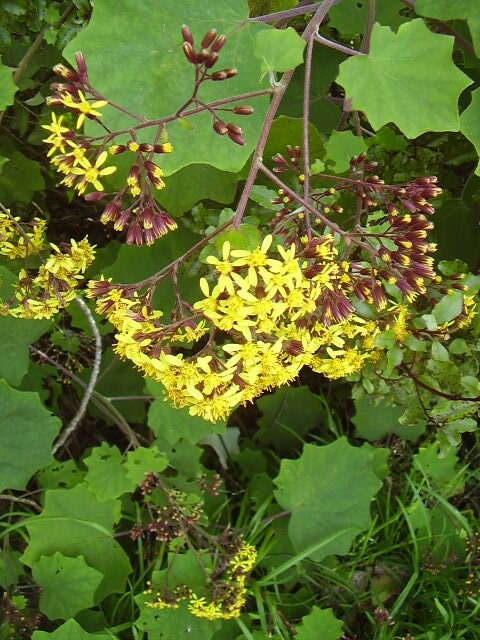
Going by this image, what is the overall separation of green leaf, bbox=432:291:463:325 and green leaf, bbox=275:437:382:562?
3.16ft

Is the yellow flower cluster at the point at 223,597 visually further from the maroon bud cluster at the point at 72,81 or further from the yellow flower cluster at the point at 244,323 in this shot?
the maroon bud cluster at the point at 72,81

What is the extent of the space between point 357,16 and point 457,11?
1.67ft

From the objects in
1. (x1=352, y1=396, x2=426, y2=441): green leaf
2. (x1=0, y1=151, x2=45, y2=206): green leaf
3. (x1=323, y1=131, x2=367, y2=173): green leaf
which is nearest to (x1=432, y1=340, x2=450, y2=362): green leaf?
(x1=323, y1=131, x2=367, y2=173): green leaf

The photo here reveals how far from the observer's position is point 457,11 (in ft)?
5.27

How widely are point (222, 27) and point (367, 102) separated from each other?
1.41 ft

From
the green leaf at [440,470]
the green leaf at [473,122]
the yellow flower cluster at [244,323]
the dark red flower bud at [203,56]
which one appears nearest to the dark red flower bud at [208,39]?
the dark red flower bud at [203,56]

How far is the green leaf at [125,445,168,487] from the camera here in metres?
2.35

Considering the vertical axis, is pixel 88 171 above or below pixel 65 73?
below

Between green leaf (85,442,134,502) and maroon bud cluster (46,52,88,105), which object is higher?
maroon bud cluster (46,52,88,105)

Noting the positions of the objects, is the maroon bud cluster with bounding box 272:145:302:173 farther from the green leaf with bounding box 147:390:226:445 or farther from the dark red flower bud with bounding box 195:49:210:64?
the green leaf with bounding box 147:390:226:445

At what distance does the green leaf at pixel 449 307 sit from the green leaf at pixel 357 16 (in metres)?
0.88

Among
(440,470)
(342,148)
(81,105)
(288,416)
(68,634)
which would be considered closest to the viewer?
(81,105)

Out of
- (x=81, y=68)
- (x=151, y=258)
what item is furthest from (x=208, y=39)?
(x=151, y=258)

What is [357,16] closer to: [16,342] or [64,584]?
[16,342]
